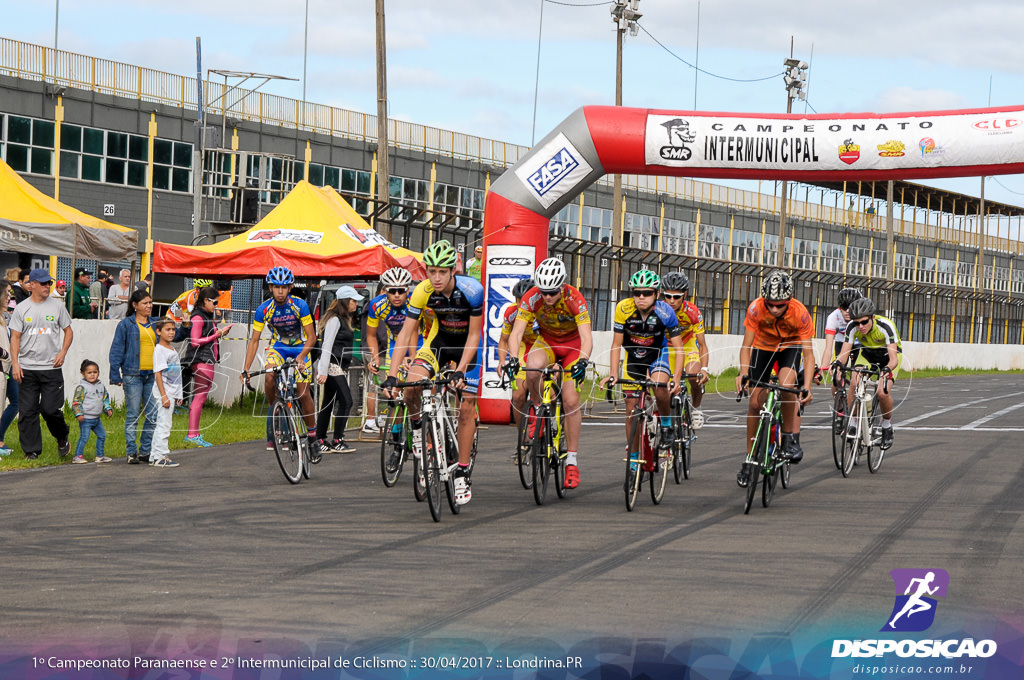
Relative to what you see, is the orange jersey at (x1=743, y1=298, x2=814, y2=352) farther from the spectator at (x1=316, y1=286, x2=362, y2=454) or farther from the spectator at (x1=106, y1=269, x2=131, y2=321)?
the spectator at (x1=106, y1=269, x2=131, y2=321)

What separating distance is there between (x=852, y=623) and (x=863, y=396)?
769 centimetres

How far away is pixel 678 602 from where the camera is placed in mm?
6773

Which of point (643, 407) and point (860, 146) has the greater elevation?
point (860, 146)

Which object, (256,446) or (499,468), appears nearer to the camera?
(499,468)

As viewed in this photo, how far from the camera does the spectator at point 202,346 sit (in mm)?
15438

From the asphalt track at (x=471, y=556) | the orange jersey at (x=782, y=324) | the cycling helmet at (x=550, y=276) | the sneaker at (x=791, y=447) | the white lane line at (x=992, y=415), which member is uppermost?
the cycling helmet at (x=550, y=276)

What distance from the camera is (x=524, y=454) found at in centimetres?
1112

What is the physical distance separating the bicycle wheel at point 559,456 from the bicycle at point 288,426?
243 centimetres

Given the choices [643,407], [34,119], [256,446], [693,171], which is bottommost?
[256,446]

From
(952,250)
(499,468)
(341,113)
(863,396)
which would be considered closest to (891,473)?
(863,396)

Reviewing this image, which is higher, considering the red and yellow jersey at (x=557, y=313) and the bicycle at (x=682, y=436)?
the red and yellow jersey at (x=557, y=313)

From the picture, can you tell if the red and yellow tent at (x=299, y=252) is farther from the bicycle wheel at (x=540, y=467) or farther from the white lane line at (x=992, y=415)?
the white lane line at (x=992, y=415)

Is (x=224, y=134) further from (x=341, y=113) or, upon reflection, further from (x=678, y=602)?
(x=678, y=602)

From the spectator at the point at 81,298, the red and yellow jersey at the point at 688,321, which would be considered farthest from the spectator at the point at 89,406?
the spectator at the point at 81,298
